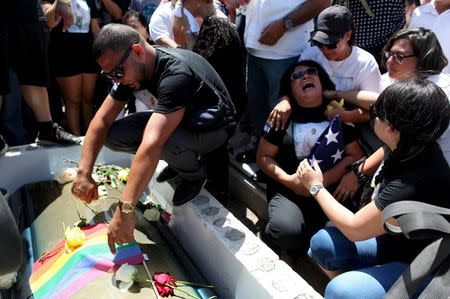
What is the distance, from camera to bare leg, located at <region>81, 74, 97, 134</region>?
12.0 ft

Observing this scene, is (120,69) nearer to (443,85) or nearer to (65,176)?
(65,176)

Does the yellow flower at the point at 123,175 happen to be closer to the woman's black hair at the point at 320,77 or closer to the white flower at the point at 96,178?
the white flower at the point at 96,178

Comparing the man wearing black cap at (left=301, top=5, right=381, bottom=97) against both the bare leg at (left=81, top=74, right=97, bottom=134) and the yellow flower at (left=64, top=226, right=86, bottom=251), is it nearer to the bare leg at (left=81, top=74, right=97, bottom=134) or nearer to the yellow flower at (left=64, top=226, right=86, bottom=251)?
the yellow flower at (left=64, top=226, right=86, bottom=251)

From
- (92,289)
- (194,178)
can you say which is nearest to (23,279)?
(92,289)

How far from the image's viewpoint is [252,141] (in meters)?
3.24

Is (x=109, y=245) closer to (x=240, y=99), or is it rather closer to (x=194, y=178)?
(x=194, y=178)

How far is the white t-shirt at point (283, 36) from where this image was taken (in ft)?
9.15

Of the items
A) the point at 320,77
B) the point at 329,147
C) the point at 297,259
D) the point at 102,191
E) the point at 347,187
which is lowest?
the point at 297,259

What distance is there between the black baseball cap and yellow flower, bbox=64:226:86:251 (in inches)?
59.3

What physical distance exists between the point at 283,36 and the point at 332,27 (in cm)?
53

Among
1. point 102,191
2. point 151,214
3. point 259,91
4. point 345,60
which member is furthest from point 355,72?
point 102,191

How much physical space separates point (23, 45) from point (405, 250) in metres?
2.59

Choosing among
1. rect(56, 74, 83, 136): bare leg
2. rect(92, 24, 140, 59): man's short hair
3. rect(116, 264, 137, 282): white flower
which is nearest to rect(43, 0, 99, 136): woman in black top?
rect(56, 74, 83, 136): bare leg

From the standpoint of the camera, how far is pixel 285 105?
230 cm
